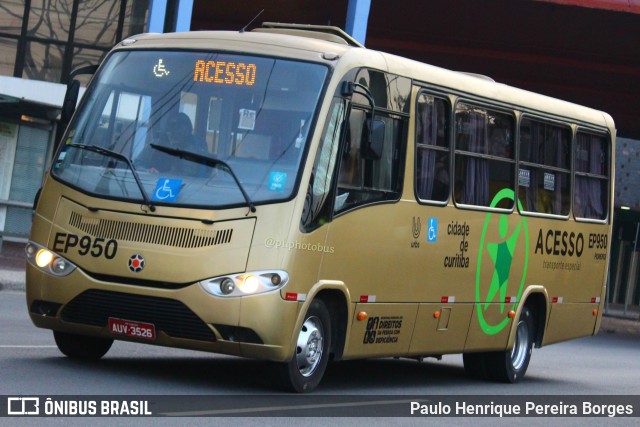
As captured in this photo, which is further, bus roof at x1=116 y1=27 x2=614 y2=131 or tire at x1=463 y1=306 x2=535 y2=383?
tire at x1=463 y1=306 x2=535 y2=383

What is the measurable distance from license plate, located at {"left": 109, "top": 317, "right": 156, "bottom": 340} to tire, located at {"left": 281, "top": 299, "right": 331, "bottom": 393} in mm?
1040

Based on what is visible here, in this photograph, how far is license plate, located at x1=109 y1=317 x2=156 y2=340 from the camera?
10.4 m

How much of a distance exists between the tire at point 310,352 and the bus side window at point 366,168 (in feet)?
2.82

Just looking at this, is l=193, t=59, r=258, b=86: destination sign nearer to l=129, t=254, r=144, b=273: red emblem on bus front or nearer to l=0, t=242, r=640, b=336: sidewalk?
l=129, t=254, r=144, b=273: red emblem on bus front

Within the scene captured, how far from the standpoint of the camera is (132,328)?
10484 mm

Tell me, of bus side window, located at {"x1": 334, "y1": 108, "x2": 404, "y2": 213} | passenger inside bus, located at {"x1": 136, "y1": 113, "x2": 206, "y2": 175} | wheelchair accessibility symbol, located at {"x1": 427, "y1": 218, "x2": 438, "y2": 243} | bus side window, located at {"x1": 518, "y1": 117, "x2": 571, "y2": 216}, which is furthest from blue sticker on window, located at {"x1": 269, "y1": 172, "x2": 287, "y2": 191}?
bus side window, located at {"x1": 518, "y1": 117, "x2": 571, "y2": 216}

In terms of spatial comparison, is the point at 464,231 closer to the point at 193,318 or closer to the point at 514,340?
the point at 514,340

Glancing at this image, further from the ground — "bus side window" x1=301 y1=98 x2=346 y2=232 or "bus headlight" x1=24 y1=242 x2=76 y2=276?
"bus side window" x1=301 y1=98 x2=346 y2=232

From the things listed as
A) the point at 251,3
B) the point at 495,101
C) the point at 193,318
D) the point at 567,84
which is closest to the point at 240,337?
the point at 193,318

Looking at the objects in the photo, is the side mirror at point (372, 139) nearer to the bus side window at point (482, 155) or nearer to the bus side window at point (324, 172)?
the bus side window at point (324, 172)

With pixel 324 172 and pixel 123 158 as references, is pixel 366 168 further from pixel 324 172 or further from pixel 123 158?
pixel 123 158

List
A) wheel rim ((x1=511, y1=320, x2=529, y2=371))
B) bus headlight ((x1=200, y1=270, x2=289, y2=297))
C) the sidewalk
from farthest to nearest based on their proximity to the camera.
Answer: the sidewalk → wheel rim ((x1=511, y1=320, x2=529, y2=371)) → bus headlight ((x1=200, y1=270, x2=289, y2=297))

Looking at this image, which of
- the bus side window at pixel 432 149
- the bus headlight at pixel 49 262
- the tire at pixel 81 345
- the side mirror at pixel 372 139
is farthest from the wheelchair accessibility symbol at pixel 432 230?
the bus headlight at pixel 49 262

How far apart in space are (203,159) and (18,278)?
1185cm
